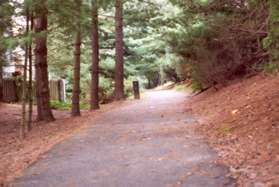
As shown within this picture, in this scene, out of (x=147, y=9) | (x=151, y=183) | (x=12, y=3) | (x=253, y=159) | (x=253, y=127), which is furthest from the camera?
(x=147, y=9)

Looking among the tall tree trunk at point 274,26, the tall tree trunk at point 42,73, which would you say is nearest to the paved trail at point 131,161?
the tall tree trunk at point 274,26

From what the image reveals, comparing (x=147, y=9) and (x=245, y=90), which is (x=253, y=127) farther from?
(x=147, y=9)

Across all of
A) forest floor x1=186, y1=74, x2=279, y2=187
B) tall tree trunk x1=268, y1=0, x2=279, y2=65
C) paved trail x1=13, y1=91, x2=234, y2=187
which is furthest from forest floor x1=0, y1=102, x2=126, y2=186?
tall tree trunk x1=268, y1=0, x2=279, y2=65

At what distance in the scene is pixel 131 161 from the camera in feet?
26.5

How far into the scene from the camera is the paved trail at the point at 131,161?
6.72 meters

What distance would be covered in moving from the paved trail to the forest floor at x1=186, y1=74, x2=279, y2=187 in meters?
0.30

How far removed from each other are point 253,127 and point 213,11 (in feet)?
22.1

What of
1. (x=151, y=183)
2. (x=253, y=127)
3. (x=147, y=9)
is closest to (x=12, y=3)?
(x=253, y=127)

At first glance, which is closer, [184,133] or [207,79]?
[184,133]

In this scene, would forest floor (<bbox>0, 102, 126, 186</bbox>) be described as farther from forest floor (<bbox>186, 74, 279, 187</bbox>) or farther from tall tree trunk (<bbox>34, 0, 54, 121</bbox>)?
forest floor (<bbox>186, 74, 279, 187</bbox>)

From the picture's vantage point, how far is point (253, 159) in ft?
23.6

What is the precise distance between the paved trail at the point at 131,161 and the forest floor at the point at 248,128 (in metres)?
0.30

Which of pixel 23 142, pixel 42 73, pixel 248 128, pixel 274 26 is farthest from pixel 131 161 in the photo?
pixel 42 73

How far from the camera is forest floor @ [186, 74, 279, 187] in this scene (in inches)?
259
